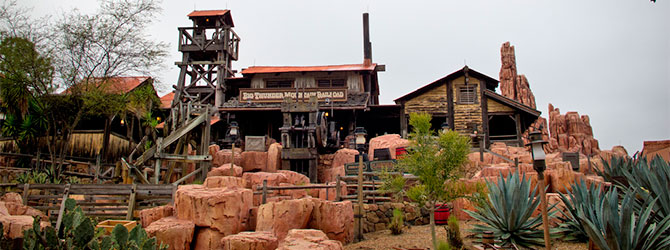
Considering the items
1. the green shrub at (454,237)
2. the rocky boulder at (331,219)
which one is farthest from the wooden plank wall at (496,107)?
the green shrub at (454,237)

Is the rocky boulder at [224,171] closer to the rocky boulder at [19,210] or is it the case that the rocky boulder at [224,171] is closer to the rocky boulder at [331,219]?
the rocky boulder at [19,210]

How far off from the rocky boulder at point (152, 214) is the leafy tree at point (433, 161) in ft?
19.1

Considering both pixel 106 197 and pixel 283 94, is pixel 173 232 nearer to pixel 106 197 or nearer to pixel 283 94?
pixel 106 197

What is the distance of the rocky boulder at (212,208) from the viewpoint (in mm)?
8586

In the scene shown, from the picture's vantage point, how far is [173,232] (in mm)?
7883

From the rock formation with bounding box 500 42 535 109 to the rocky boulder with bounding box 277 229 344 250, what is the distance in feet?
128

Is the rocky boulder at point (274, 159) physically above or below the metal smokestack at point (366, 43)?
below

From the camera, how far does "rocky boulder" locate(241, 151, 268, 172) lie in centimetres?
1864

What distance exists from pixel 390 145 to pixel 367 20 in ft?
46.2

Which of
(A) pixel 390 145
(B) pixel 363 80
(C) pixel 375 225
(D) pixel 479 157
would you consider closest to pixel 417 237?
(C) pixel 375 225

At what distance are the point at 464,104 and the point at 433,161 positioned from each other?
1625cm

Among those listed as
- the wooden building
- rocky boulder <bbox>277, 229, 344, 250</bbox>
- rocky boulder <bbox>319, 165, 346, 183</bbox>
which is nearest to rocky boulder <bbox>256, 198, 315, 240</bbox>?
rocky boulder <bbox>277, 229, 344, 250</bbox>

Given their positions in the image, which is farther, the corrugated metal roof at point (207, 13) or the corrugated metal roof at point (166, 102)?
the corrugated metal roof at point (207, 13)

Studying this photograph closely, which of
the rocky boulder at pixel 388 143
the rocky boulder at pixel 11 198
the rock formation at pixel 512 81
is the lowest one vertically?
the rocky boulder at pixel 11 198
